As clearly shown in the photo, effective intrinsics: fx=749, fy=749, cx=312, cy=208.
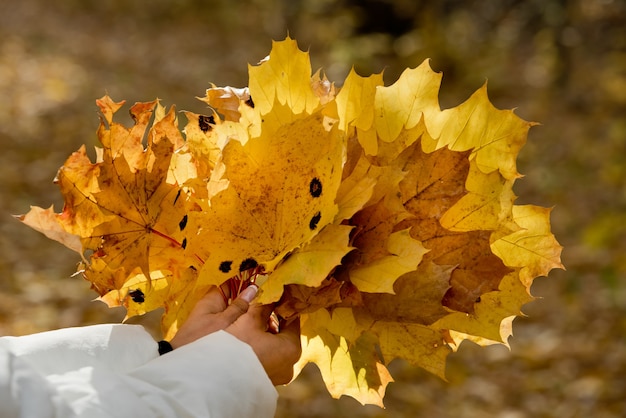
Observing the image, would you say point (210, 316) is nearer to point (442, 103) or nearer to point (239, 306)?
point (239, 306)

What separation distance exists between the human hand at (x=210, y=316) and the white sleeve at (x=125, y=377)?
0.04 meters

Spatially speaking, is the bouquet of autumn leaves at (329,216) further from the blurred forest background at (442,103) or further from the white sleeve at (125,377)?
the blurred forest background at (442,103)

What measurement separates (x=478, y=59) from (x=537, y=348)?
3054mm

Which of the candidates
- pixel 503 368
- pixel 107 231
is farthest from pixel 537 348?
pixel 107 231

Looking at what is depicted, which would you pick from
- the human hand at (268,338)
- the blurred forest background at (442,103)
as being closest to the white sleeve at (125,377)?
the human hand at (268,338)

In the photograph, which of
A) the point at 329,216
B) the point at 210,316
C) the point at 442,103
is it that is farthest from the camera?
the point at 442,103

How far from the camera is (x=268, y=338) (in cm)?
100

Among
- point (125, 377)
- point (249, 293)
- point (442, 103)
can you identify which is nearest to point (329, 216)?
point (249, 293)

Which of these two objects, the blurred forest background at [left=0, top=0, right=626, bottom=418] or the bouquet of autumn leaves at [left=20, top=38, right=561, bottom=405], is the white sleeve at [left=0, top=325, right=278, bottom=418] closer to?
the bouquet of autumn leaves at [left=20, top=38, right=561, bottom=405]

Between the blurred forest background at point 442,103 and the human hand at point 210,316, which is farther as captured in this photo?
the blurred forest background at point 442,103

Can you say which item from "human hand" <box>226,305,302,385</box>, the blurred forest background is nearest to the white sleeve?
"human hand" <box>226,305,302,385</box>

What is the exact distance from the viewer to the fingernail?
1.02 meters

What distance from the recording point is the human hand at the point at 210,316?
1.00 meters

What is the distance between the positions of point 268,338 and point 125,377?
0.19 metres
